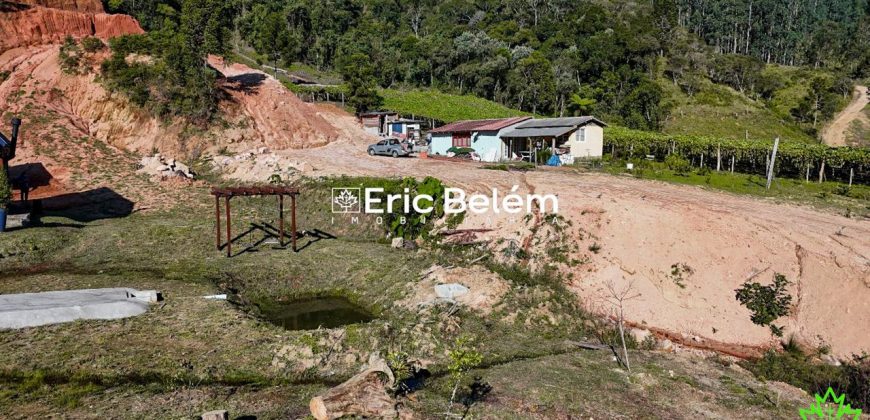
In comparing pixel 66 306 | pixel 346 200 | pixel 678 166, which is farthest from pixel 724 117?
pixel 66 306

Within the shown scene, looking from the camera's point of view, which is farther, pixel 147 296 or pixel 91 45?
pixel 91 45

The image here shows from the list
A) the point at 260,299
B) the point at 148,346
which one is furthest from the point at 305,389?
the point at 260,299

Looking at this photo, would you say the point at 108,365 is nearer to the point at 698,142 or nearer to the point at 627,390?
the point at 627,390

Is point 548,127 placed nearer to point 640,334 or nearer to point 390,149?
point 390,149

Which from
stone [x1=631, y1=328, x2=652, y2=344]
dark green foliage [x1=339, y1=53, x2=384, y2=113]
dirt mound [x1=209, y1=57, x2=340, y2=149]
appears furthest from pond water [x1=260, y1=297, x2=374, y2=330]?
dark green foliage [x1=339, y1=53, x2=384, y2=113]

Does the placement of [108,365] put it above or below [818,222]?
below

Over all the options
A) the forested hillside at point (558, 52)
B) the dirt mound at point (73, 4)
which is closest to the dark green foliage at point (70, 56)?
the dirt mound at point (73, 4)

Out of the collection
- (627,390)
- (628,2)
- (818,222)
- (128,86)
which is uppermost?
(628,2)
